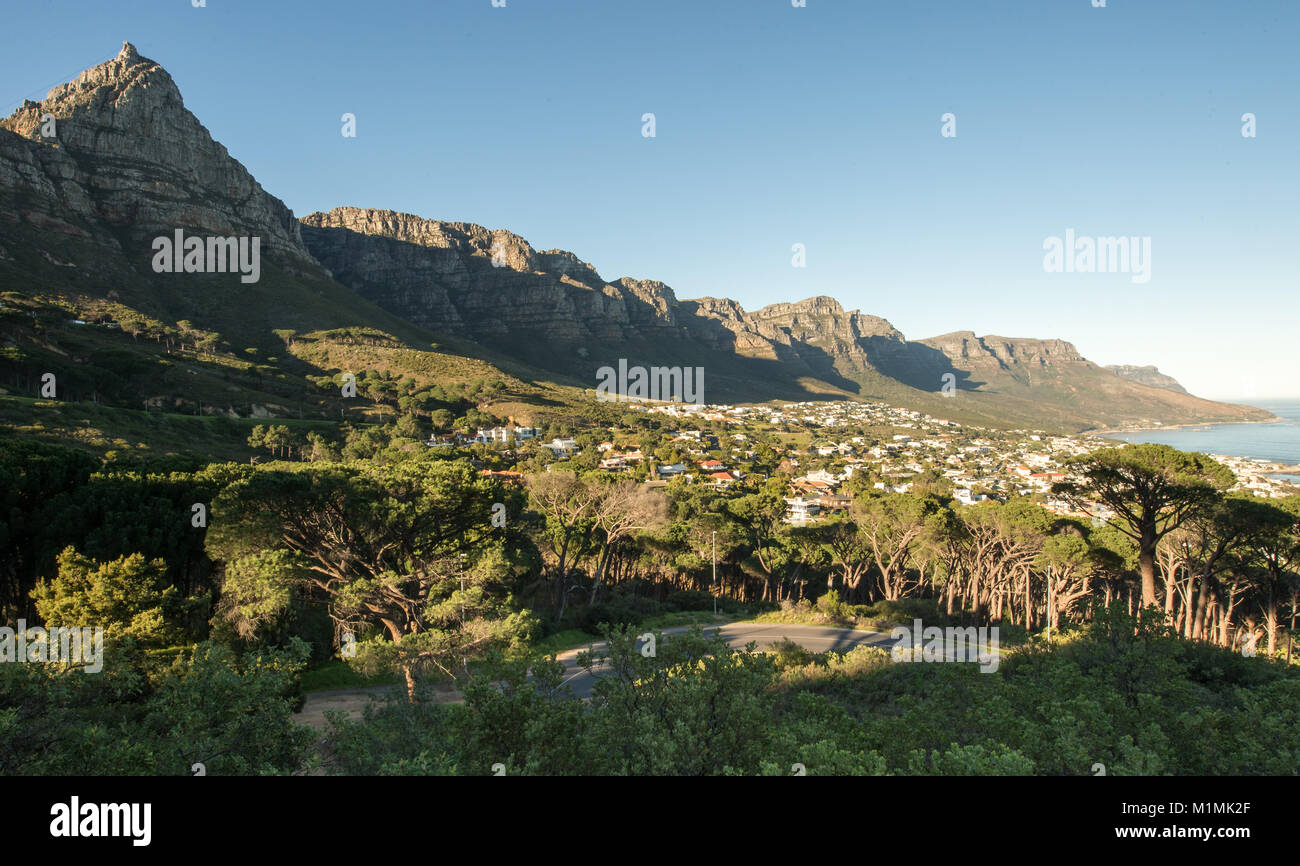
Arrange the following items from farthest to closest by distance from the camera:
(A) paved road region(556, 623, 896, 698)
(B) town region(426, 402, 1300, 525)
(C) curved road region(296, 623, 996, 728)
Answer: (B) town region(426, 402, 1300, 525) → (A) paved road region(556, 623, 896, 698) → (C) curved road region(296, 623, 996, 728)

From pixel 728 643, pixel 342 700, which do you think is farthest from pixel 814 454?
pixel 342 700

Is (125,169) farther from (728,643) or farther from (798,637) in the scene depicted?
(728,643)

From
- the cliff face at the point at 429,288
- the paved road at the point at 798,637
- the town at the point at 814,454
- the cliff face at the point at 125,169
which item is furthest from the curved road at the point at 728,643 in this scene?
the cliff face at the point at 429,288

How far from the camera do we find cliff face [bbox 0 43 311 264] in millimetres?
87562

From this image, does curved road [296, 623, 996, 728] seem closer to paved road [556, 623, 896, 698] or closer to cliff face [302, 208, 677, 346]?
paved road [556, 623, 896, 698]

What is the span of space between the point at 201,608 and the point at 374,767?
14704 mm

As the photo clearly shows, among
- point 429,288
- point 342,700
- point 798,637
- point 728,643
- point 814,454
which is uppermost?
point 429,288

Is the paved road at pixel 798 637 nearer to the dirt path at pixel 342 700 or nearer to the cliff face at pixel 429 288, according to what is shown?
the dirt path at pixel 342 700

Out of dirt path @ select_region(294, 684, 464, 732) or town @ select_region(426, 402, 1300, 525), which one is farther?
town @ select_region(426, 402, 1300, 525)

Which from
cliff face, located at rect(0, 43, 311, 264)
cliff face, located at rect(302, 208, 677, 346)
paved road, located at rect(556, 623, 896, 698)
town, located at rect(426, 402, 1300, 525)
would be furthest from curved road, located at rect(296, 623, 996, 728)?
cliff face, located at rect(302, 208, 677, 346)

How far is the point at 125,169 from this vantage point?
103875 mm

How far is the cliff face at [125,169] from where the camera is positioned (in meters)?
87.6
